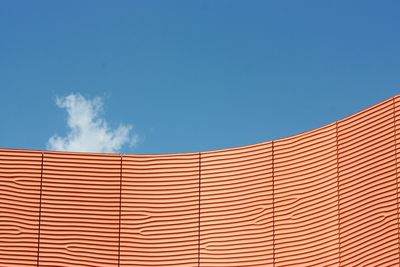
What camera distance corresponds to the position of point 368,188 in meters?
28.9

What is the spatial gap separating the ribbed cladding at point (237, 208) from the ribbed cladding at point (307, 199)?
33 centimetres

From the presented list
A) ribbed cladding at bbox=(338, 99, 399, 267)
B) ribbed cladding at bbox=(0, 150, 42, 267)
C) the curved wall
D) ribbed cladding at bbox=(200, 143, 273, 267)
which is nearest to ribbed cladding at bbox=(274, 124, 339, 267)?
the curved wall

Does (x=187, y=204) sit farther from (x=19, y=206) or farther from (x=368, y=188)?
(x=368, y=188)

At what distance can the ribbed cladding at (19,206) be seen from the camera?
104ft

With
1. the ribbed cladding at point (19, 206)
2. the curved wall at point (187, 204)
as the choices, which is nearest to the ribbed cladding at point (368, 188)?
the curved wall at point (187, 204)

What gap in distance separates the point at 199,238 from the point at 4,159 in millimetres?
6414

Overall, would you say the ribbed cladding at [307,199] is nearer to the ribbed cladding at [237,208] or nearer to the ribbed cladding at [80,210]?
the ribbed cladding at [237,208]

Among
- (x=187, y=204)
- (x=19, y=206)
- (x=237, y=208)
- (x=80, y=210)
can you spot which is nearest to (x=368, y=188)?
(x=237, y=208)

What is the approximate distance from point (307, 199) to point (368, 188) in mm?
2375

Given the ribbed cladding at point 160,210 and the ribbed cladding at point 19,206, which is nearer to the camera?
the ribbed cladding at point 19,206

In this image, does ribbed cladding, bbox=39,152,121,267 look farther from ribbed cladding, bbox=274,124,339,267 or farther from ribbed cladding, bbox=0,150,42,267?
ribbed cladding, bbox=274,124,339,267

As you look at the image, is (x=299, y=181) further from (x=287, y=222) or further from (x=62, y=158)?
(x=62, y=158)

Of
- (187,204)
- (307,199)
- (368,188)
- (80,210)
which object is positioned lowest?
(368,188)

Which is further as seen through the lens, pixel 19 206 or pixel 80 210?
pixel 80 210
